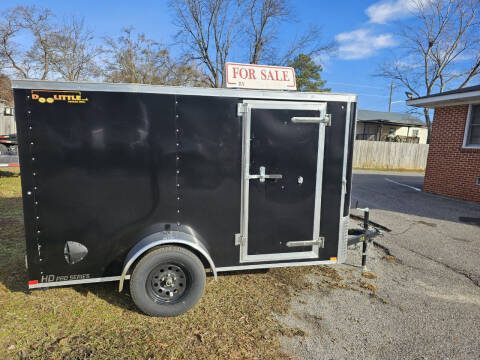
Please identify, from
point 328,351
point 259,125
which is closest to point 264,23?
point 259,125

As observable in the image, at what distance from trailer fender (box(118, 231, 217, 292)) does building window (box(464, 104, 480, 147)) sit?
10.5 m

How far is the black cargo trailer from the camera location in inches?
114

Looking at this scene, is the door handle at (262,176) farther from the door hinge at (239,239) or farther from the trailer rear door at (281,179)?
the door hinge at (239,239)

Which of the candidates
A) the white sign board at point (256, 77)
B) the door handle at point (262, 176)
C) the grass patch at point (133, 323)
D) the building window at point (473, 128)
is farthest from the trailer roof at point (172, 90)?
the building window at point (473, 128)

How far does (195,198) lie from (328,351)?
2054 mm

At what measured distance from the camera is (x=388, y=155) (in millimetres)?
23719

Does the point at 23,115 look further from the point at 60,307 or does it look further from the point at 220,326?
the point at 220,326

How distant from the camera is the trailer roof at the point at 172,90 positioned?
9.11 ft

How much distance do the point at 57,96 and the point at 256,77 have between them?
2281mm

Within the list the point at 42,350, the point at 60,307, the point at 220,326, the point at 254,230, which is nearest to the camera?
the point at 42,350

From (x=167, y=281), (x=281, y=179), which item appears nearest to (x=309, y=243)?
(x=281, y=179)

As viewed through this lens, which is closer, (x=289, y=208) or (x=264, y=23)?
(x=289, y=208)

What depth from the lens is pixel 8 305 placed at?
126 inches

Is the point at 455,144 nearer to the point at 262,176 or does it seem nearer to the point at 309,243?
the point at 309,243
